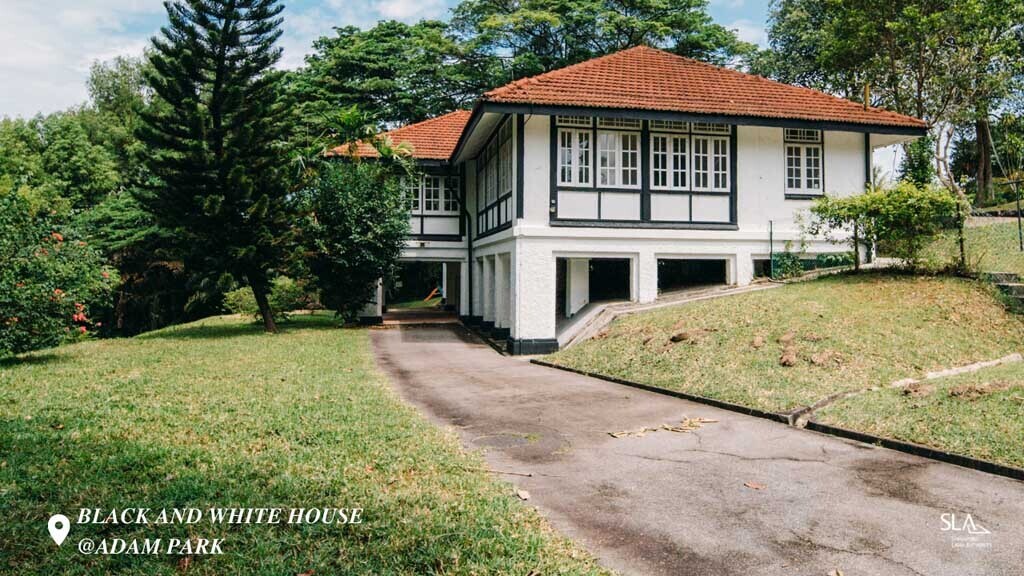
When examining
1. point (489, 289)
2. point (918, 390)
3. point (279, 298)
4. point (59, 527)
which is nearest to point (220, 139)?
point (279, 298)

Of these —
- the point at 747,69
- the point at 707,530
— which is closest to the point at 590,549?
the point at 707,530

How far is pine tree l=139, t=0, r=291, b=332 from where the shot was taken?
1678 centimetres

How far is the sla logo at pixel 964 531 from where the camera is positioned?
3.97 meters

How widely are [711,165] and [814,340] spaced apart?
6.99 metres

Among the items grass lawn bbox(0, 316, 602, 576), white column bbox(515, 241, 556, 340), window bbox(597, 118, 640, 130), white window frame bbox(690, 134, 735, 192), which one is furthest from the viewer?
white window frame bbox(690, 134, 735, 192)

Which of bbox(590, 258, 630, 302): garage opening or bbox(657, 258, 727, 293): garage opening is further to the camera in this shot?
bbox(590, 258, 630, 302): garage opening

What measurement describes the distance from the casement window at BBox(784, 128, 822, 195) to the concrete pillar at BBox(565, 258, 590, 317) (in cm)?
514

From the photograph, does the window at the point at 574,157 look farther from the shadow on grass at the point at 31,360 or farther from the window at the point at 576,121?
the shadow on grass at the point at 31,360

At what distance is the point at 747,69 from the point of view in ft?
106

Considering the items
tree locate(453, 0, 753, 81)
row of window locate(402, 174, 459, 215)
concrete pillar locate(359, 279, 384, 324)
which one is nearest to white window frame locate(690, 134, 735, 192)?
row of window locate(402, 174, 459, 215)

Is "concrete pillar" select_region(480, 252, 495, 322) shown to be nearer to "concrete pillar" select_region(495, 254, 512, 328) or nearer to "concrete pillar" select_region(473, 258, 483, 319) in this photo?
"concrete pillar" select_region(473, 258, 483, 319)

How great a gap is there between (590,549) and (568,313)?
42.4 feet

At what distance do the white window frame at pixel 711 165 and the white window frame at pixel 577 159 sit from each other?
244 centimetres

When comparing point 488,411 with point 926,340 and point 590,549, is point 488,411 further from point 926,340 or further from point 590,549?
point 926,340
